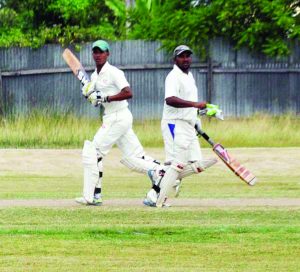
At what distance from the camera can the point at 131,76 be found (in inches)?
1256

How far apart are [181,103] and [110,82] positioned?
94 centimetres

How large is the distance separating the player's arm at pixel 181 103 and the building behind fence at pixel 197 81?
1668cm

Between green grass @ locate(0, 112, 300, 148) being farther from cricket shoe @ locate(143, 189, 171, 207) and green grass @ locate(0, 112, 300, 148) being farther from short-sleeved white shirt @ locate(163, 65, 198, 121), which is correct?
short-sleeved white shirt @ locate(163, 65, 198, 121)

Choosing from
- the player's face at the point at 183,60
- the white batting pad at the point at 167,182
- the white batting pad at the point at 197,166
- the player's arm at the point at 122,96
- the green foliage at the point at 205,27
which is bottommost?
the white batting pad at the point at 167,182

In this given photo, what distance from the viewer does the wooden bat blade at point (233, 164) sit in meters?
16.1

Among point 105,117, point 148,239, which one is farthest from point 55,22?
point 148,239

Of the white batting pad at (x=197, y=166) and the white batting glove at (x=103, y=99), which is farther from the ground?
the white batting glove at (x=103, y=99)

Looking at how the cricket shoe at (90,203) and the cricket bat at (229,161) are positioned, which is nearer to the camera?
the cricket shoe at (90,203)

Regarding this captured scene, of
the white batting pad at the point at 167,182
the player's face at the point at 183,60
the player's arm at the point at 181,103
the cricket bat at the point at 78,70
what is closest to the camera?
the player's arm at the point at 181,103

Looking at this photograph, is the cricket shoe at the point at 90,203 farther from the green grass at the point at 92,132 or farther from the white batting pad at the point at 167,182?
the green grass at the point at 92,132

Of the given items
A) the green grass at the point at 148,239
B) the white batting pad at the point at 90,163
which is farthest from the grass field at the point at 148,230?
the white batting pad at the point at 90,163

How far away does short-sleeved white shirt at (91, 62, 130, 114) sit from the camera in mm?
15102

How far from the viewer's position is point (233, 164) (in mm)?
16672

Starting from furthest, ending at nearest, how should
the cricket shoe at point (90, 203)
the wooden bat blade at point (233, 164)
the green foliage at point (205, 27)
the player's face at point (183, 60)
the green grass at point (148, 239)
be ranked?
1. the green foliage at point (205, 27)
2. the wooden bat blade at point (233, 164)
3. the cricket shoe at point (90, 203)
4. the player's face at point (183, 60)
5. the green grass at point (148, 239)
